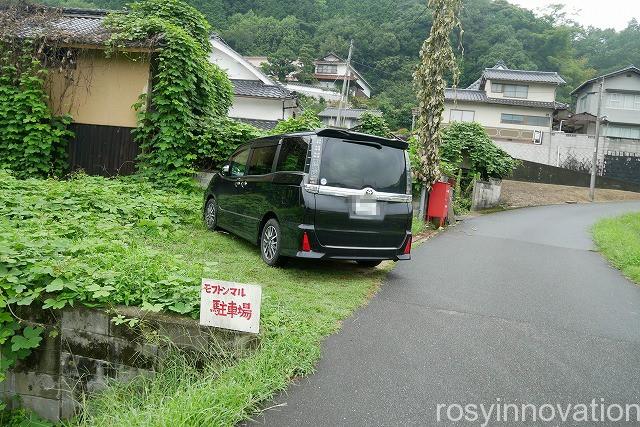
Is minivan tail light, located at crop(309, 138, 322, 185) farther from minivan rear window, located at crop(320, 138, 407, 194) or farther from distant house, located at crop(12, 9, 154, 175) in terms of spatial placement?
distant house, located at crop(12, 9, 154, 175)

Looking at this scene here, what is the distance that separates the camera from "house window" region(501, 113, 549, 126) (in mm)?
37500

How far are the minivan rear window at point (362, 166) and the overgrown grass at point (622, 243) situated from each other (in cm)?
480

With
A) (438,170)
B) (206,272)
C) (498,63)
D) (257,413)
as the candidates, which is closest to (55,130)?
(206,272)

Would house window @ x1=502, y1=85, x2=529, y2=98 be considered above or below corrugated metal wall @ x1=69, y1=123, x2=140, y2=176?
above

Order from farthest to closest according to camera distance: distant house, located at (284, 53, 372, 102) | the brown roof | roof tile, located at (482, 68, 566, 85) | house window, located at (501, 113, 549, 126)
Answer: distant house, located at (284, 53, 372, 102) → roof tile, located at (482, 68, 566, 85) → house window, located at (501, 113, 549, 126) → the brown roof

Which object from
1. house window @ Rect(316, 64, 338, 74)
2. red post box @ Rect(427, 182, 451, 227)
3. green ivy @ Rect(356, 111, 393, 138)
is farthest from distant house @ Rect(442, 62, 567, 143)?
red post box @ Rect(427, 182, 451, 227)

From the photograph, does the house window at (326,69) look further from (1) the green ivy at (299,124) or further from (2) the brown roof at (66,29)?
(1) the green ivy at (299,124)

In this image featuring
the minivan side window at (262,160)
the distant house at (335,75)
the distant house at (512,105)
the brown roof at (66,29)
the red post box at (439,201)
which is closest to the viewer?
the minivan side window at (262,160)

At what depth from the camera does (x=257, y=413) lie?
303cm

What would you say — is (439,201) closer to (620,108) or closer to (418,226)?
(418,226)

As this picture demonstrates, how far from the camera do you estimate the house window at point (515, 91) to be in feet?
128

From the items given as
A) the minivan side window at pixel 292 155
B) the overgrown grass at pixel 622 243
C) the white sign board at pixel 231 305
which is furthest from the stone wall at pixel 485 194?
the white sign board at pixel 231 305

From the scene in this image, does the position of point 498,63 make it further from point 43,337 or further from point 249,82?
point 43,337

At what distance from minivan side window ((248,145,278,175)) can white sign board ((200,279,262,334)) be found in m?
3.23
